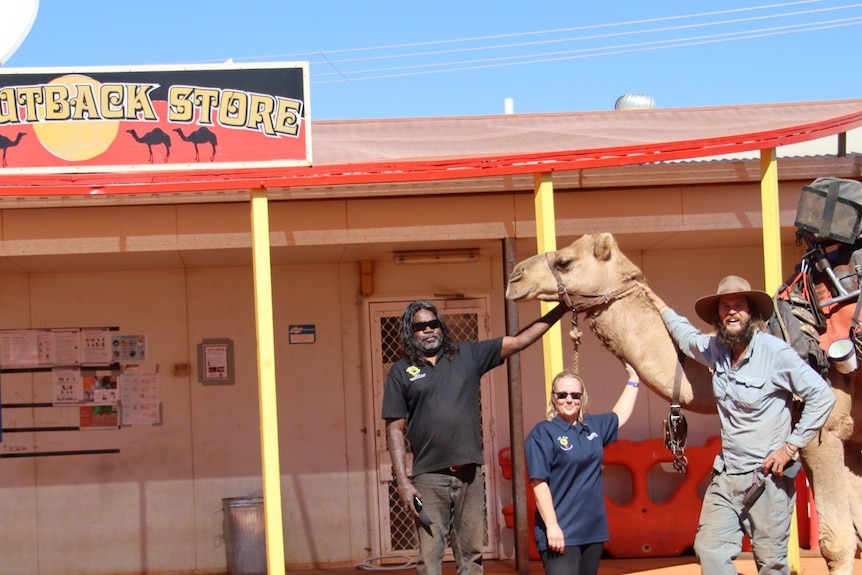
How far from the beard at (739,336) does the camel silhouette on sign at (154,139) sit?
4.31 meters

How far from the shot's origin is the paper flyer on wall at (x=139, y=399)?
10445mm

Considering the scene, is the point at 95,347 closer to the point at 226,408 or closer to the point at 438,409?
→ the point at 226,408

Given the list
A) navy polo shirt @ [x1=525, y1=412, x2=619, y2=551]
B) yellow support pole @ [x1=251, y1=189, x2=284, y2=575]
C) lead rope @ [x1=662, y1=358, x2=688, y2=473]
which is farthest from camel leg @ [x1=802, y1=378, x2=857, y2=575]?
yellow support pole @ [x1=251, y1=189, x2=284, y2=575]

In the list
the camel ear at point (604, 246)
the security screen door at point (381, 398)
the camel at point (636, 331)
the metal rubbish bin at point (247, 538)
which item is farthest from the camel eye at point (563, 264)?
the metal rubbish bin at point (247, 538)

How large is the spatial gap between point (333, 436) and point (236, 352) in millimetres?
1191

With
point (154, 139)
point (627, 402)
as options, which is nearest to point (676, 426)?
point (627, 402)

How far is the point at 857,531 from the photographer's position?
21.2ft

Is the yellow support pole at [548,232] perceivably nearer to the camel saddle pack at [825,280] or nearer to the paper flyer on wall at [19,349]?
the camel saddle pack at [825,280]

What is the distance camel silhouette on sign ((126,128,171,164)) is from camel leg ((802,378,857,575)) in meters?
4.76

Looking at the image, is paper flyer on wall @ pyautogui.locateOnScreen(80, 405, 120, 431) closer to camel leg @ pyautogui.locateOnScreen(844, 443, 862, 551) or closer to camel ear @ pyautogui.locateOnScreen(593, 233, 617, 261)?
camel ear @ pyautogui.locateOnScreen(593, 233, 617, 261)

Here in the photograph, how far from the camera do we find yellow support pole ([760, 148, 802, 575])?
7496mm

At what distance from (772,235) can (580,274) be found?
2173 mm

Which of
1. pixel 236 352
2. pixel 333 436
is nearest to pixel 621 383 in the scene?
pixel 333 436

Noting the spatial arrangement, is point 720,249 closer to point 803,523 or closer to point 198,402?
point 803,523
